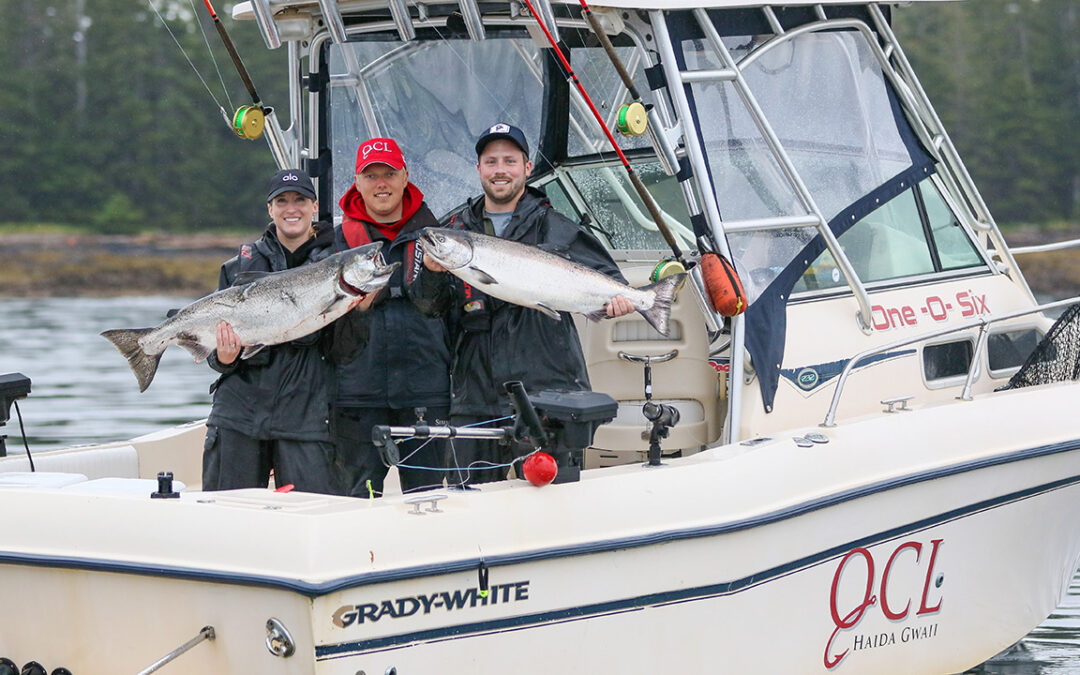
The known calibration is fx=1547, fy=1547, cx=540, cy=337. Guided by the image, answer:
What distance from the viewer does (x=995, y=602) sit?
618cm

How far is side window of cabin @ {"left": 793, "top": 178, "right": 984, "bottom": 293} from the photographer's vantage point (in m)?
6.17

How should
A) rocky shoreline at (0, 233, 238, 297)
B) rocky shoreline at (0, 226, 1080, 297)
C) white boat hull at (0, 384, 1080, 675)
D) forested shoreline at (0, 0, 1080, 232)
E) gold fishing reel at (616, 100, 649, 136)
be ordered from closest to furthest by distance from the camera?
white boat hull at (0, 384, 1080, 675) → gold fishing reel at (616, 100, 649, 136) → rocky shoreline at (0, 226, 1080, 297) → rocky shoreline at (0, 233, 238, 297) → forested shoreline at (0, 0, 1080, 232)

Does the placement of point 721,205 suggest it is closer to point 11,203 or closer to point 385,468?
point 385,468

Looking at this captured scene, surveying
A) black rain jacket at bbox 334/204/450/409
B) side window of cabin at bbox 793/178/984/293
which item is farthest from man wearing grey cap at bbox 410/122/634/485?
side window of cabin at bbox 793/178/984/293

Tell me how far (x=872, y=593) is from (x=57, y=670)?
285 centimetres

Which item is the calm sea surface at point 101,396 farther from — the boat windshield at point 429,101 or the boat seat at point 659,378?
the boat windshield at point 429,101

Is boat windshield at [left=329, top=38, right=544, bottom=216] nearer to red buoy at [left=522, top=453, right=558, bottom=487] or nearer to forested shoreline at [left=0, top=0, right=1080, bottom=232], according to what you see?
red buoy at [left=522, top=453, right=558, bottom=487]

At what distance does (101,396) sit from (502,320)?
36.9ft

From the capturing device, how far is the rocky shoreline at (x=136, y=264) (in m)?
32.2

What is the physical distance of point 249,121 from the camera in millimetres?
6430

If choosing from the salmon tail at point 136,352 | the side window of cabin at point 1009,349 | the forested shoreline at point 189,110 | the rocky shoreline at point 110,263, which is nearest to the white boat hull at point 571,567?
the salmon tail at point 136,352

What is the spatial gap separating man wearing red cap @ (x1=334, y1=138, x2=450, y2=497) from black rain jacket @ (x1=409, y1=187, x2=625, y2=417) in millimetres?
139

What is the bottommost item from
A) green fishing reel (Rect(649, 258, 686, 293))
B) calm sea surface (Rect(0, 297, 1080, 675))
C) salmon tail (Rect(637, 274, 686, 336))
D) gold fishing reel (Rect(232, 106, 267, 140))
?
calm sea surface (Rect(0, 297, 1080, 675))

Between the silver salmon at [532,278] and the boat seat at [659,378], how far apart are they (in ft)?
3.26
